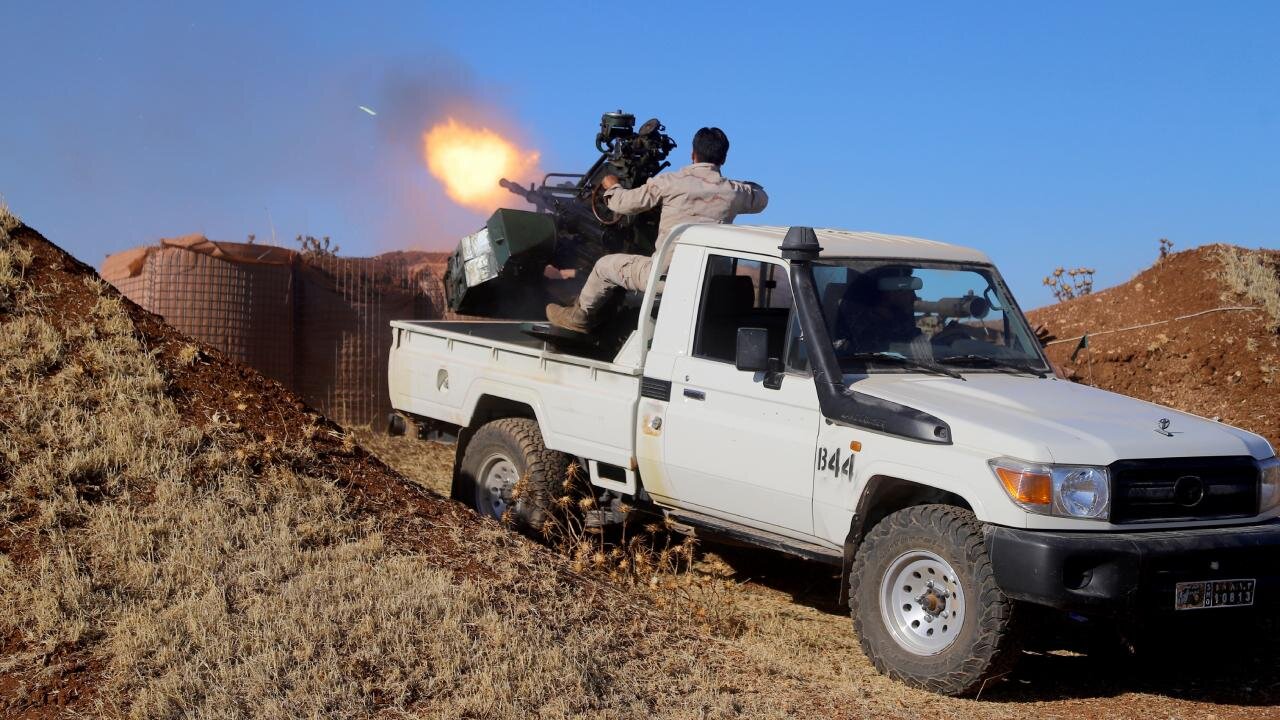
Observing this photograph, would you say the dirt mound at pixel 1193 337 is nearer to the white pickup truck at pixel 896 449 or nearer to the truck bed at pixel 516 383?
the white pickup truck at pixel 896 449

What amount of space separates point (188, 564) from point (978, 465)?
3.76 meters

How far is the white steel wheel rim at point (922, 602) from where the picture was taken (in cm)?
598

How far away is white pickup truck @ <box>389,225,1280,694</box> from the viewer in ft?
18.6

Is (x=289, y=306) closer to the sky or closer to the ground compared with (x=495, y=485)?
closer to the sky

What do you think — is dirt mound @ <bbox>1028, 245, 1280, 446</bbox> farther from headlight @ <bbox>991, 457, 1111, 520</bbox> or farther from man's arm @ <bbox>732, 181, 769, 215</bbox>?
headlight @ <bbox>991, 457, 1111, 520</bbox>

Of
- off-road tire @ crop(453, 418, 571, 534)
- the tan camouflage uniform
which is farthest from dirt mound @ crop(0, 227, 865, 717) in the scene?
the tan camouflage uniform

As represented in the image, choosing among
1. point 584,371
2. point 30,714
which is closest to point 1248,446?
point 584,371

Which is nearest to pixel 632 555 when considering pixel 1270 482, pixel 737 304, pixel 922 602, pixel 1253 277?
pixel 737 304

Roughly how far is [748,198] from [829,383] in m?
2.50

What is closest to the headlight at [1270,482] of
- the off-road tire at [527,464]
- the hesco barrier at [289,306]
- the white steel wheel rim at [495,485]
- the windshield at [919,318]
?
the windshield at [919,318]

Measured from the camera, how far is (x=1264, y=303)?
12.7 meters

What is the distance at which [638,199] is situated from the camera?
27.8 feet

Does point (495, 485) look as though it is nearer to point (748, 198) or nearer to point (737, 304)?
point (737, 304)

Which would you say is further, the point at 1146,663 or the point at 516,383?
the point at 516,383
